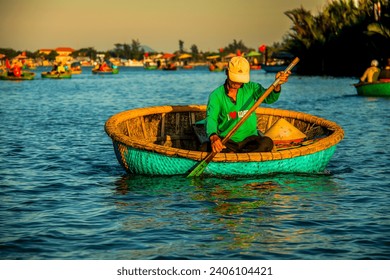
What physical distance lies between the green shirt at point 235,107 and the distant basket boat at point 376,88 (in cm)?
1531

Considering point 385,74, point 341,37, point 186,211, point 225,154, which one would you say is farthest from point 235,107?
point 341,37

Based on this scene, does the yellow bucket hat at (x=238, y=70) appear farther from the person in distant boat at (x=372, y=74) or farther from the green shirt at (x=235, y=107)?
the person in distant boat at (x=372, y=74)

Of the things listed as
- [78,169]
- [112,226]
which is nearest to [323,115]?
[78,169]

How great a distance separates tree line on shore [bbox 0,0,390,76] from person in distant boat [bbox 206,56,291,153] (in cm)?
3068

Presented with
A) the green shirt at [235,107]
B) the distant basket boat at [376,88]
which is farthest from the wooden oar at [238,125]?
the distant basket boat at [376,88]

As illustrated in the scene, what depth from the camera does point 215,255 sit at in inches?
234

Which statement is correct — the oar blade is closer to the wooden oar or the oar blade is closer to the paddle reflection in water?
the wooden oar

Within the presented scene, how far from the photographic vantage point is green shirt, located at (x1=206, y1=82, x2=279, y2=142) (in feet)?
28.6

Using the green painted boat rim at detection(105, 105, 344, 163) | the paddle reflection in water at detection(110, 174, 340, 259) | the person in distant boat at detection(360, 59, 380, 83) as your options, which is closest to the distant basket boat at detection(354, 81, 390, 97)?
the person in distant boat at detection(360, 59, 380, 83)

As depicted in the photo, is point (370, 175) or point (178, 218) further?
point (370, 175)

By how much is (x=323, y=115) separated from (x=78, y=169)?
11.9 meters

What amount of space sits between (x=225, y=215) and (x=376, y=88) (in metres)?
17.9

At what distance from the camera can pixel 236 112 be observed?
8.85 metres
